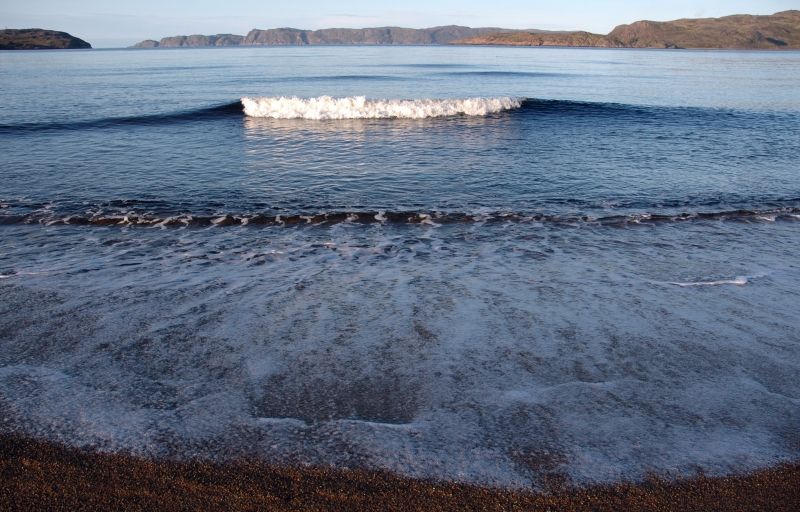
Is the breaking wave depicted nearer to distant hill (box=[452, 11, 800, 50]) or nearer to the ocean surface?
the ocean surface

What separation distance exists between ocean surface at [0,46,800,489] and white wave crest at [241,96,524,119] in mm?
8855

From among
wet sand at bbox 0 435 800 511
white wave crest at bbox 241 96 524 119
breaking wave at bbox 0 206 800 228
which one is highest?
white wave crest at bbox 241 96 524 119

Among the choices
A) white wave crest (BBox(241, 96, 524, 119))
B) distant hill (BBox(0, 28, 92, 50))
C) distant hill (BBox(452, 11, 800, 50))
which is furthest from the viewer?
distant hill (BBox(452, 11, 800, 50))

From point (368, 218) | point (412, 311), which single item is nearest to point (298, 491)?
point (412, 311)

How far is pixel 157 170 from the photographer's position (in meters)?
12.1

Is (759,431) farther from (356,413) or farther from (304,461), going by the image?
(304,461)

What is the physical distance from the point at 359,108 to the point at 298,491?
21283mm

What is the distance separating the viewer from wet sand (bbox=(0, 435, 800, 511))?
8.75 ft

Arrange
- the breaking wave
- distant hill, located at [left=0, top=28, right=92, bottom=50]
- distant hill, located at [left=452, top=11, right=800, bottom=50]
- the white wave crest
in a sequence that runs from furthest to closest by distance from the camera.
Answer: distant hill, located at [left=452, top=11, right=800, bottom=50], distant hill, located at [left=0, top=28, right=92, bottom=50], the white wave crest, the breaking wave

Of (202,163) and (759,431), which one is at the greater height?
(202,163)

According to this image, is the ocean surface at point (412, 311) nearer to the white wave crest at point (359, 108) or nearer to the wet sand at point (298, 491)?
the wet sand at point (298, 491)

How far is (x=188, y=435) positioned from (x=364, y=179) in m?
8.63

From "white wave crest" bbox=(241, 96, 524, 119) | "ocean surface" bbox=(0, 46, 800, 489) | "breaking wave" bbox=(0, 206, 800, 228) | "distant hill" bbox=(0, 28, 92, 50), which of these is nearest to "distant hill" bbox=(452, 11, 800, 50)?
"distant hill" bbox=(0, 28, 92, 50)

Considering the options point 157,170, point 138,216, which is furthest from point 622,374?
point 157,170
